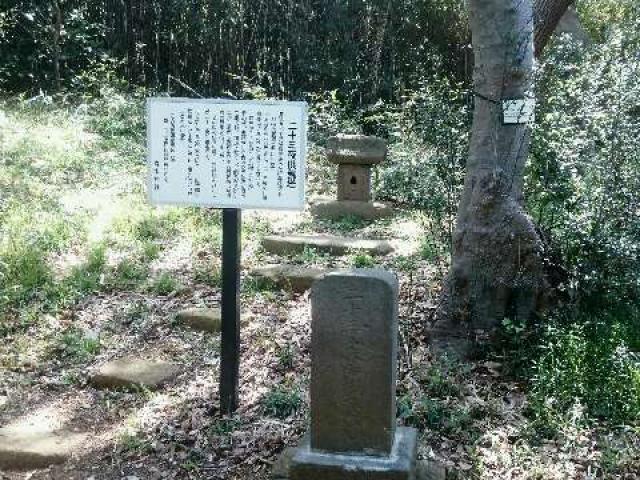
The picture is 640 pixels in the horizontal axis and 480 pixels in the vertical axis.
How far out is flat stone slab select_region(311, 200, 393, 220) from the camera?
786cm

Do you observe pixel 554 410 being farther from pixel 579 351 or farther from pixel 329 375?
pixel 329 375

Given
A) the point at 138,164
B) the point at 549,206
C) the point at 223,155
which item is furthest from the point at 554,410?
the point at 138,164

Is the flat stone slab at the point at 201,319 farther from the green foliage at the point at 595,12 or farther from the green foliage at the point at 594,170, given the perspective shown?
the green foliage at the point at 595,12

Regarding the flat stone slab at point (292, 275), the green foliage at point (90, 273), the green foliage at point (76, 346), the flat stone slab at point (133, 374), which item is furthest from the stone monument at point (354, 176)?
the flat stone slab at point (133, 374)

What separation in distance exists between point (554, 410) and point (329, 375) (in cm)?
138

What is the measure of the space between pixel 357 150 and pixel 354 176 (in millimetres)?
266

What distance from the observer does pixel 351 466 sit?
344 centimetres

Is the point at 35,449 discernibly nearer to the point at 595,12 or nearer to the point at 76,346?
the point at 76,346

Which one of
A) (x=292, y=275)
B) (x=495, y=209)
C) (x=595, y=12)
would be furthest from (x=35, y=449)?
(x=595, y=12)

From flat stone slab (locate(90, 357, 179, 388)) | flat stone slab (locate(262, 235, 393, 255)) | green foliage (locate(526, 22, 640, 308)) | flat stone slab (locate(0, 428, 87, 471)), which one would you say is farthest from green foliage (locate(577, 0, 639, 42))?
flat stone slab (locate(0, 428, 87, 471))

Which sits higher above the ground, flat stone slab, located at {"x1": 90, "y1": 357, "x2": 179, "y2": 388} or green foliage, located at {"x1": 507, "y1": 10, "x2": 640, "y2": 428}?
green foliage, located at {"x1": 507, "y1": 10, "x2": 640, "y2": 428}

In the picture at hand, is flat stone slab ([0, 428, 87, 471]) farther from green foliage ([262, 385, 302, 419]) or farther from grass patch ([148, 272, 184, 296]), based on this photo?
grass patch ([148, 272, 184, 296])

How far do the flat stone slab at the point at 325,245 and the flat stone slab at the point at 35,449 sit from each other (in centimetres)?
279

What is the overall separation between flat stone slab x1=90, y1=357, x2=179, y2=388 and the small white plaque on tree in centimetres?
257
